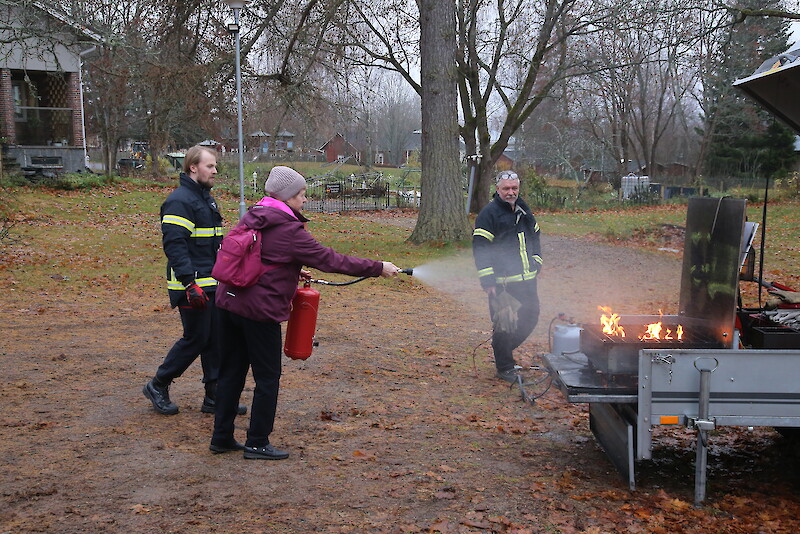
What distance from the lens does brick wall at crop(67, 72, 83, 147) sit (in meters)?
30.5

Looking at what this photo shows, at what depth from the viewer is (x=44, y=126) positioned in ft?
101

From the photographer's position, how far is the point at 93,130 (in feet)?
170

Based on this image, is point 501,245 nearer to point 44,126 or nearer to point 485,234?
point 485,234

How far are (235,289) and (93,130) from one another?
5212 cm

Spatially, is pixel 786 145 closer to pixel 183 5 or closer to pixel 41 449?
pixel 183 5

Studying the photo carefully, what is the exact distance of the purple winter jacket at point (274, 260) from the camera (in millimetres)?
4828

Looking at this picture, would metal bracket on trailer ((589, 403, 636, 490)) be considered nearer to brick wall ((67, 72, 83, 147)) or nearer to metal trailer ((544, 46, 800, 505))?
metal trailer ((544, 46, 800, 505))

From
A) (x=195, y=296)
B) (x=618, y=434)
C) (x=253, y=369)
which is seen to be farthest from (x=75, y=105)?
(x=618, y=434)

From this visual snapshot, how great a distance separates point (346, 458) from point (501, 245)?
2.75 metres

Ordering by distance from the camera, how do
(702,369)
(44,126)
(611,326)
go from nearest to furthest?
(702,369)
(611,326)
(44,126)

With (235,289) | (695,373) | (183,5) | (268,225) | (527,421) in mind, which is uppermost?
(183,5)

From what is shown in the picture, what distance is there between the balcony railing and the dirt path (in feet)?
79.8

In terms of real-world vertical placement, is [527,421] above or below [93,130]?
below

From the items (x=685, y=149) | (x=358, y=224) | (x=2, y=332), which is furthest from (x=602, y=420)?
(x=685, y=149)
